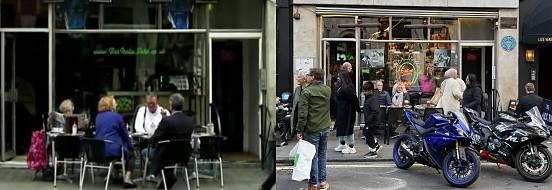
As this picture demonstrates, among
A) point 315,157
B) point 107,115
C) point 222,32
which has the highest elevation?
point 222,32

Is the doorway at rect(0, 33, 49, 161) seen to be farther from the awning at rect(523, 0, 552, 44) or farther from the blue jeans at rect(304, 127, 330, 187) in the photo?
the awning at rect(523, 0, 552, 44)

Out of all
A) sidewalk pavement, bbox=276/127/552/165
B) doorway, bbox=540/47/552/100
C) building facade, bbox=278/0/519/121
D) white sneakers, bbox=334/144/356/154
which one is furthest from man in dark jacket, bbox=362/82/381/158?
doorway, bbox=540/47/552/100

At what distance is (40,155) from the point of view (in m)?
2.79

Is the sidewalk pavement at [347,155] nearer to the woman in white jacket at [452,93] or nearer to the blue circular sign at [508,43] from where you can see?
the woman in white jacket at [452,93]

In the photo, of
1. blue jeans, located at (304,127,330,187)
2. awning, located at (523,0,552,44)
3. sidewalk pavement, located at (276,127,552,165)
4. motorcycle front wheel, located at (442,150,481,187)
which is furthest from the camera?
awning, located at (523,0,552,44)

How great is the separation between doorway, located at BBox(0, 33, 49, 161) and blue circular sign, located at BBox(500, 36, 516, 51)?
13.4 metres

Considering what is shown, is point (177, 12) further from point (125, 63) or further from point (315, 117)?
point (315, 117)

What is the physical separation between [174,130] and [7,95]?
962mm

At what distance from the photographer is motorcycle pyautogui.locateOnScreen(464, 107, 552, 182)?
684cm

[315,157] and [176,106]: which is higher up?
[176,106]

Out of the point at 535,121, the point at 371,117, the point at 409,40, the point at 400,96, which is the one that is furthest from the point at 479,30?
the point at 535,121

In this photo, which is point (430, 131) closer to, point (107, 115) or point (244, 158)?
point (244, 158)

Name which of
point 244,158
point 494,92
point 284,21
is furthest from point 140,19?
point 494,92

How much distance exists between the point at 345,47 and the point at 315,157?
7487 millimetres
